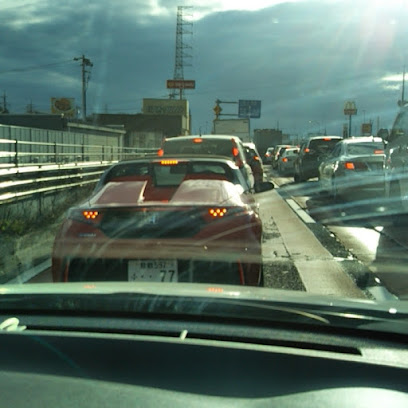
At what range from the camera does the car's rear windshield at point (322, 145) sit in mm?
24625

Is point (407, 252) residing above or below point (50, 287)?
below

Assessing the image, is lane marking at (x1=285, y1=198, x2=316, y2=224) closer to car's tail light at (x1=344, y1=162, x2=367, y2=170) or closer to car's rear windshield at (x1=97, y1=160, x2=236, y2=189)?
car's tail light at (x1=344, y1=162, x2=367, y2=170)

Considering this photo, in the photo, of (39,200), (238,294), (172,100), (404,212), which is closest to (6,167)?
(39,200)

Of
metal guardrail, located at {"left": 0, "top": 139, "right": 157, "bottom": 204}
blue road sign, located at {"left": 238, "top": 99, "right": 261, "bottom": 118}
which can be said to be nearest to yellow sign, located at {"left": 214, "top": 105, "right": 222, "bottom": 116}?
blue road sign, located at {"left": 238, "top": 99, "right": 261, "bottom": 118}

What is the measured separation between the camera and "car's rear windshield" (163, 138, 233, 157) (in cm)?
1292

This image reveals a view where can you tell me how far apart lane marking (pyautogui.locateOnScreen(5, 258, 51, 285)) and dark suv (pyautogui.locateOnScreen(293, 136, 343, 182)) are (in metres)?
17.2

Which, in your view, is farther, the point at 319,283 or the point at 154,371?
the point at 319,283

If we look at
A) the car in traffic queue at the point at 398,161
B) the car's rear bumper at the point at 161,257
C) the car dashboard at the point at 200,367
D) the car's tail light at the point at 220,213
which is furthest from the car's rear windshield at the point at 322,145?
the car dashboard at the point at 200,367

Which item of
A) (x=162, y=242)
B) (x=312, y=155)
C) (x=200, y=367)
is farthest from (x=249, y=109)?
(x=200, y=367)

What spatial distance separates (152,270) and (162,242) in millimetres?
248

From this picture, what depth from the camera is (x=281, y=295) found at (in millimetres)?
3279

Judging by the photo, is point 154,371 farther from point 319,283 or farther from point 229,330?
point 319,283

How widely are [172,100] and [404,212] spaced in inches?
3912

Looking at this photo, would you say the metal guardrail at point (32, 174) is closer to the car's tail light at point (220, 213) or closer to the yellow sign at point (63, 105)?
the car's tail light at point (220, 213)
